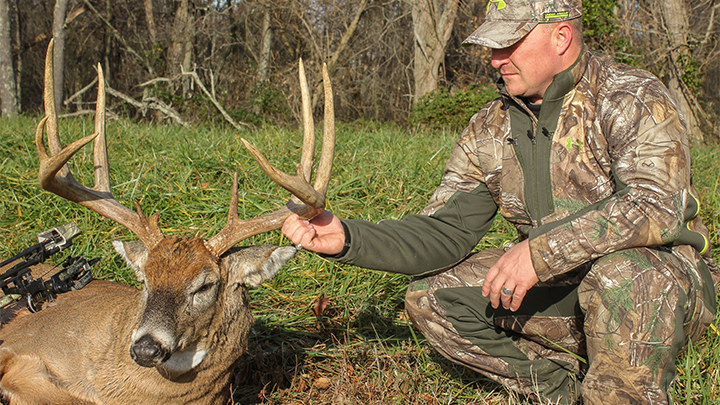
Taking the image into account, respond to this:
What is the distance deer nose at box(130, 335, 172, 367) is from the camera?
7.91 feet

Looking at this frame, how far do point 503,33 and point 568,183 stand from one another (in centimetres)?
80

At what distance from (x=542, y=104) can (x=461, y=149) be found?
0.55 metres

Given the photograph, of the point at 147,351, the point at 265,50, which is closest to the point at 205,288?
the point at 147,351

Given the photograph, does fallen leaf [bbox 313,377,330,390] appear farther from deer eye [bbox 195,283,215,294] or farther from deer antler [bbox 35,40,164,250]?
deer antler [bbox 35,40,164,250]

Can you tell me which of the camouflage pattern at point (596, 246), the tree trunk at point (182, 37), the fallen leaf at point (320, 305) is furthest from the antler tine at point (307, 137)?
the tree trunk at point (182, 37)

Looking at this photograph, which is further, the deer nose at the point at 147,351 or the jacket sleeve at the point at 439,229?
the jacket sleeve at the point at 439,229

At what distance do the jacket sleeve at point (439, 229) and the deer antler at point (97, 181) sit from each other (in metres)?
0.98

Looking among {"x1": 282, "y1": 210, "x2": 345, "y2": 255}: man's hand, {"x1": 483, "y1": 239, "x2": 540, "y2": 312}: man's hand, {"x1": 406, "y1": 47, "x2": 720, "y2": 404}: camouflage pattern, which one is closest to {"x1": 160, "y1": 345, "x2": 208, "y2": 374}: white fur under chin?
{"x1": 282, "y1": 210, "x2": 345, "y2": 255}: man's hand

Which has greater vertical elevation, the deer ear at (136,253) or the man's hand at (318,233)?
the man's hand at (318,233)

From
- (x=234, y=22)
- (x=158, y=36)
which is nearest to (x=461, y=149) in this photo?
(x=234, y=22)

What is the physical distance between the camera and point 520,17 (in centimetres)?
286

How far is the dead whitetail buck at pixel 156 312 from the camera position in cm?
265

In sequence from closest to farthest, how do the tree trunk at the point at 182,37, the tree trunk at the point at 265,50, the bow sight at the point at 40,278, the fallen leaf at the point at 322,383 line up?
the bow sight at the point at 40,278, the fallen leaf at the point at 322,383, the tree trunk at the point at 265,50, the tree trunk at the point at 182,37

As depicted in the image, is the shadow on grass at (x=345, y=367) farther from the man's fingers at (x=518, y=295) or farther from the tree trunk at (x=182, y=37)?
the tree trunk at (x=182, y=37)
